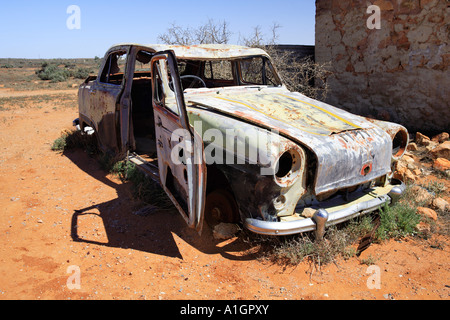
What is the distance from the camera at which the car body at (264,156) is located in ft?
8.59

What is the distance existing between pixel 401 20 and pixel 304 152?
476cm

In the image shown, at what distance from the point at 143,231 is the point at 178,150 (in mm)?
1016

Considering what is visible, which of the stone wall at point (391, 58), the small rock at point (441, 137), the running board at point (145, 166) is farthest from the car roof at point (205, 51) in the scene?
the small rock at point (441, 137)

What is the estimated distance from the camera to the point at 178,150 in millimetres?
3031

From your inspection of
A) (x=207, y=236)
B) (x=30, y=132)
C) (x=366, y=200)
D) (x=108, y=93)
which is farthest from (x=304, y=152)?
(x=30, y=132)

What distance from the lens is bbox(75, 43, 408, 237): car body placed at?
2619 mm

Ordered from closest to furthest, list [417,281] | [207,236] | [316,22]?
[417,281] < [207,236] < [316,22]

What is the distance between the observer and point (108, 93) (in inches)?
191

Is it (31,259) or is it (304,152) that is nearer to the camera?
(304,152)

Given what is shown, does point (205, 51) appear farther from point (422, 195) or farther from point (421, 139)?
point (421, 139)

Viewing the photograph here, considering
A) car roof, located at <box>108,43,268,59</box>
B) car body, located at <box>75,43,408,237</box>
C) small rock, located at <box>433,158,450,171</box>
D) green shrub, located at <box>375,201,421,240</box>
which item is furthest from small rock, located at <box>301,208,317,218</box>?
small rock, located at <box>433,158,450,171</box>

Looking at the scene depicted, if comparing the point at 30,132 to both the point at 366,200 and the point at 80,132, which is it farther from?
the point at 366,200

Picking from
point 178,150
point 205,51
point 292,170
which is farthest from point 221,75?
point 292,170

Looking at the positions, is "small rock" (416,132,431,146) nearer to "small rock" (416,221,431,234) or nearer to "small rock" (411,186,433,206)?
"small rock" (411,186,433,206)
